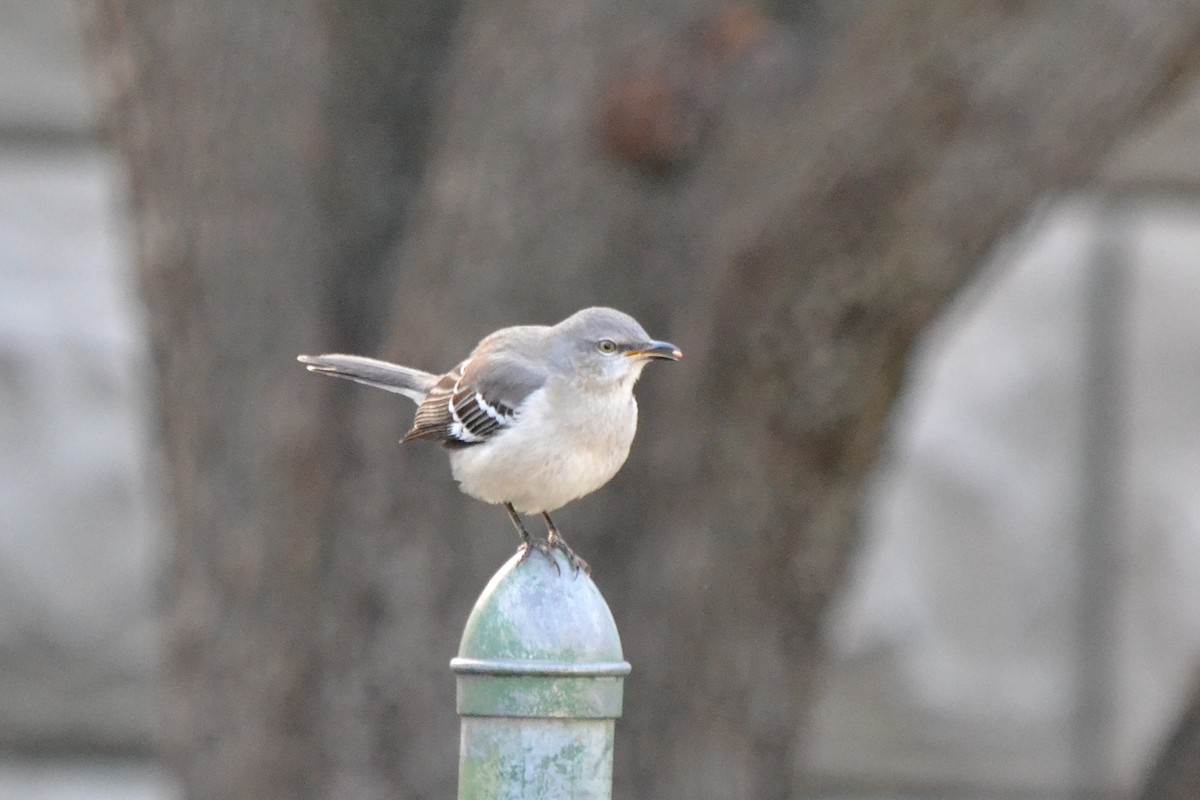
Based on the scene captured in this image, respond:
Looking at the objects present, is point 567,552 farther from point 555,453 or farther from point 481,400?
point 481,400

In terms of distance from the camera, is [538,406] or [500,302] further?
[500,302]

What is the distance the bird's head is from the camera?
11.2ft

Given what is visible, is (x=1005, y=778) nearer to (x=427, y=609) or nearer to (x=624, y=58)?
(x=427, y=609)

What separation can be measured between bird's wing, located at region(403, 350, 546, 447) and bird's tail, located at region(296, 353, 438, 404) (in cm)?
18

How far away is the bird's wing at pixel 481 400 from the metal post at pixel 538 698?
130 centimetres

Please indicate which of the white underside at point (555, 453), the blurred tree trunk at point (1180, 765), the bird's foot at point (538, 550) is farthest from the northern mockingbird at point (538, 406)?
the blurred tree trunk at point (1180, 765)

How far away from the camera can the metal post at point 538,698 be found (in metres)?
2.17

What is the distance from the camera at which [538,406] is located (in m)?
3.46

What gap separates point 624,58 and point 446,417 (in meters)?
1.29

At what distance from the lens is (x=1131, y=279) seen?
7215 mm

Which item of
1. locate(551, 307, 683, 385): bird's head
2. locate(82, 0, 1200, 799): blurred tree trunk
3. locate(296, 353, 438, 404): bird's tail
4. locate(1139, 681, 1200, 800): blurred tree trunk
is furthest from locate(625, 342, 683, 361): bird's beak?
locate(1139, 681, 1200, 800): blurred tree trunk

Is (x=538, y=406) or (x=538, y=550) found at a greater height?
(x=538, y=406)

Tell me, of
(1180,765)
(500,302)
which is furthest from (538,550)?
(1180,765)

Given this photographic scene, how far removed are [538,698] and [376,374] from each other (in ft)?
5.56
